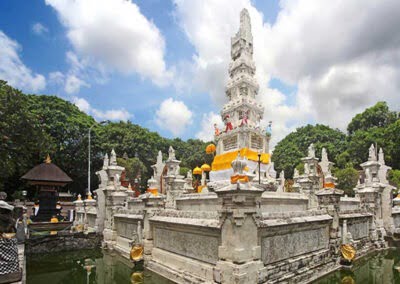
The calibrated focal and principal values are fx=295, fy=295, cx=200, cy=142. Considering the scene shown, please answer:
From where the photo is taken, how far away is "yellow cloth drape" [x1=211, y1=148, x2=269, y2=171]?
1020 inches

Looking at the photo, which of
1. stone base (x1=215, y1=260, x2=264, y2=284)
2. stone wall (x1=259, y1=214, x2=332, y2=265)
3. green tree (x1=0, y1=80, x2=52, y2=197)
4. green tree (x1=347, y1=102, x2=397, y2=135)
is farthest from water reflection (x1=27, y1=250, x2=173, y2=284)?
green tree (x1=347, y1=102, x2=397, y2=135)

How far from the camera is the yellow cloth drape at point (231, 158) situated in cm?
2591

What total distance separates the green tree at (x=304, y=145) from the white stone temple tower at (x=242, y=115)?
2425 centimetres

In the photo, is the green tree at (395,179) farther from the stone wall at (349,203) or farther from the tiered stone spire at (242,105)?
the stone wall at (349,203)

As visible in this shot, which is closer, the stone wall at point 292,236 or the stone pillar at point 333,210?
the stone wall at point 292,236

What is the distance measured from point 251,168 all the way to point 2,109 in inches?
753

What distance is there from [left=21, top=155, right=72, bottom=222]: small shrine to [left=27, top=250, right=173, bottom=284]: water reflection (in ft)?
36.7

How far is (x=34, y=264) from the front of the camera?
14953mm

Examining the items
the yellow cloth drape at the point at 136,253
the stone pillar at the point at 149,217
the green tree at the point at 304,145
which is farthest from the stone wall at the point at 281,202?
the green tree at the point at 304,145

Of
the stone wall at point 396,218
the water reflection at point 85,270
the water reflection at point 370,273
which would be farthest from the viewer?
the stone wall at point 396,218

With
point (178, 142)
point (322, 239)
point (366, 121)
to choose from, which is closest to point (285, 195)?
point (322, 239)

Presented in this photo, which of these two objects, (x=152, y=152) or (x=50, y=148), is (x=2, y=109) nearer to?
(x=50, y=148)

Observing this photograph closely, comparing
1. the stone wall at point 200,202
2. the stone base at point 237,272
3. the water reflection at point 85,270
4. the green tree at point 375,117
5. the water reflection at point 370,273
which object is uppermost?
the green tree at point 375,117

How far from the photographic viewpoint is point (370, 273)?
12078 millimetres
